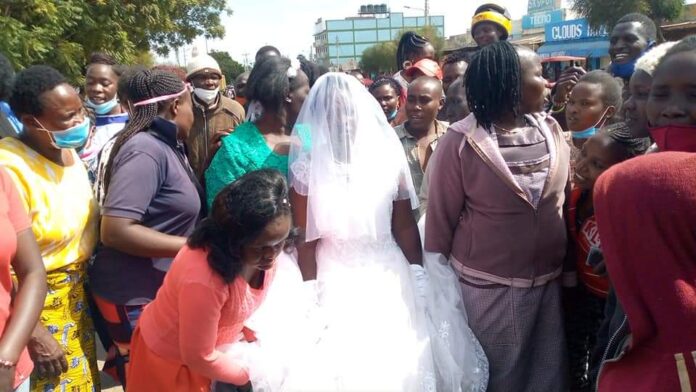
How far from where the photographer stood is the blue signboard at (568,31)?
108 ft

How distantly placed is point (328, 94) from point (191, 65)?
97.9 inches

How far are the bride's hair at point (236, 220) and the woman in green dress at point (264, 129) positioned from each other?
639mm

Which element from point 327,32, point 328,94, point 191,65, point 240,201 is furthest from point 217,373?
point 327,32

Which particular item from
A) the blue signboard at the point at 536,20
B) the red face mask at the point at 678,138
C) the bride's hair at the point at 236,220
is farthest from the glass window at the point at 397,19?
the red face mask at the point at 678,138

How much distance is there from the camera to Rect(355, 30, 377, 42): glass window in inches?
4309

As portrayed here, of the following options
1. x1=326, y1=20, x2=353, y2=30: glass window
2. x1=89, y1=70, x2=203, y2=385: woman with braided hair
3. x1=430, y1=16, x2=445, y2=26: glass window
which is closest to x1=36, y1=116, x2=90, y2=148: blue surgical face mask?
x1=89, y1=70, x2=203, y2=385: woman with braided hair

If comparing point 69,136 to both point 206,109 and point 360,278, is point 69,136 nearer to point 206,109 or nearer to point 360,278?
point 360,278

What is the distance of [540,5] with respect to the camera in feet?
203

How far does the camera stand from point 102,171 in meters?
2.77

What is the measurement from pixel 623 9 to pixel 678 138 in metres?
24.3

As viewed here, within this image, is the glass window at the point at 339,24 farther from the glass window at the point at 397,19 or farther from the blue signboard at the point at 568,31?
the blue signboard at the point at 568,31

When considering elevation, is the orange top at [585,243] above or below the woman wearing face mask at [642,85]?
below

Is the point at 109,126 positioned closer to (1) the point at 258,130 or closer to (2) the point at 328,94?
(1) the point at 258,130

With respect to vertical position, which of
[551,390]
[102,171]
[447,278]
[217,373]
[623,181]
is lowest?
[551,390]
